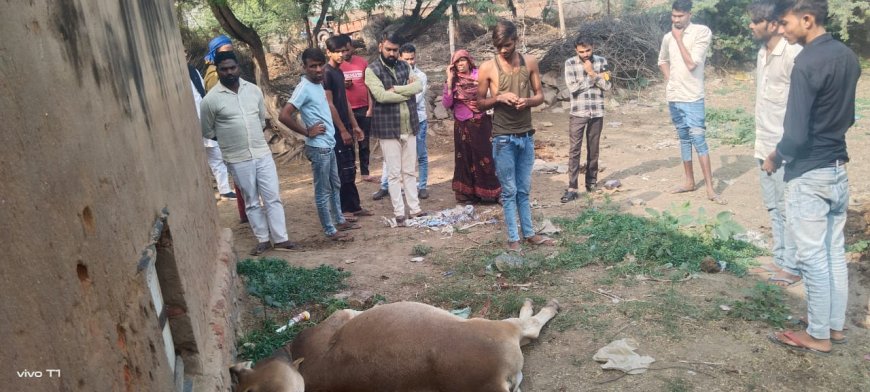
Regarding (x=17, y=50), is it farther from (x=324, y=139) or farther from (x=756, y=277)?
(x=756, y=277)

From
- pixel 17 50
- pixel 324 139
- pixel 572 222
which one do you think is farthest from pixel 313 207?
pixel 17 50

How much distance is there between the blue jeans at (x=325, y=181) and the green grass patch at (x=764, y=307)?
3.92 meters

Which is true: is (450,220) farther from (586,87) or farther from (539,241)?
(586,87)

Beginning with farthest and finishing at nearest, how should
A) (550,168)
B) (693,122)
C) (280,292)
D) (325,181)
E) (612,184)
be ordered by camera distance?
(550,168)
(612,184)
(693,122)
(325,181)
(280,292)

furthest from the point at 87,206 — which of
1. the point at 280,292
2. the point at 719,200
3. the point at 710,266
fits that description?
the point at 719,200

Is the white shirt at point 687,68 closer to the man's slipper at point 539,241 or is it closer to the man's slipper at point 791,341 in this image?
the man's slipper at point 539,241

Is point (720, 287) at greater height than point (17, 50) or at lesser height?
lesser

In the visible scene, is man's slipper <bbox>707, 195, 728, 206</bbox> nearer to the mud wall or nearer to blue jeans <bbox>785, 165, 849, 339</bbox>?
blue jeans <bbox>785, 165, 849, 339</bbox>

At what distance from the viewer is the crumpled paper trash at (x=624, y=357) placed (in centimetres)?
390

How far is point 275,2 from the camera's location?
40.8 feet

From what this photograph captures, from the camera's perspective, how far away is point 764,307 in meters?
4.47

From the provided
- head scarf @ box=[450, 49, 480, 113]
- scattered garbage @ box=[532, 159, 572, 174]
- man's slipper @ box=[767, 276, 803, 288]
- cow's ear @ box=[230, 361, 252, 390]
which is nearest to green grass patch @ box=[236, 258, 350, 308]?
cow's ear @ box=[230, 361, 252, 390]

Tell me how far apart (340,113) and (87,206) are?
5.15 metres

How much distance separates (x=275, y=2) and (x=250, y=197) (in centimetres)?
745
